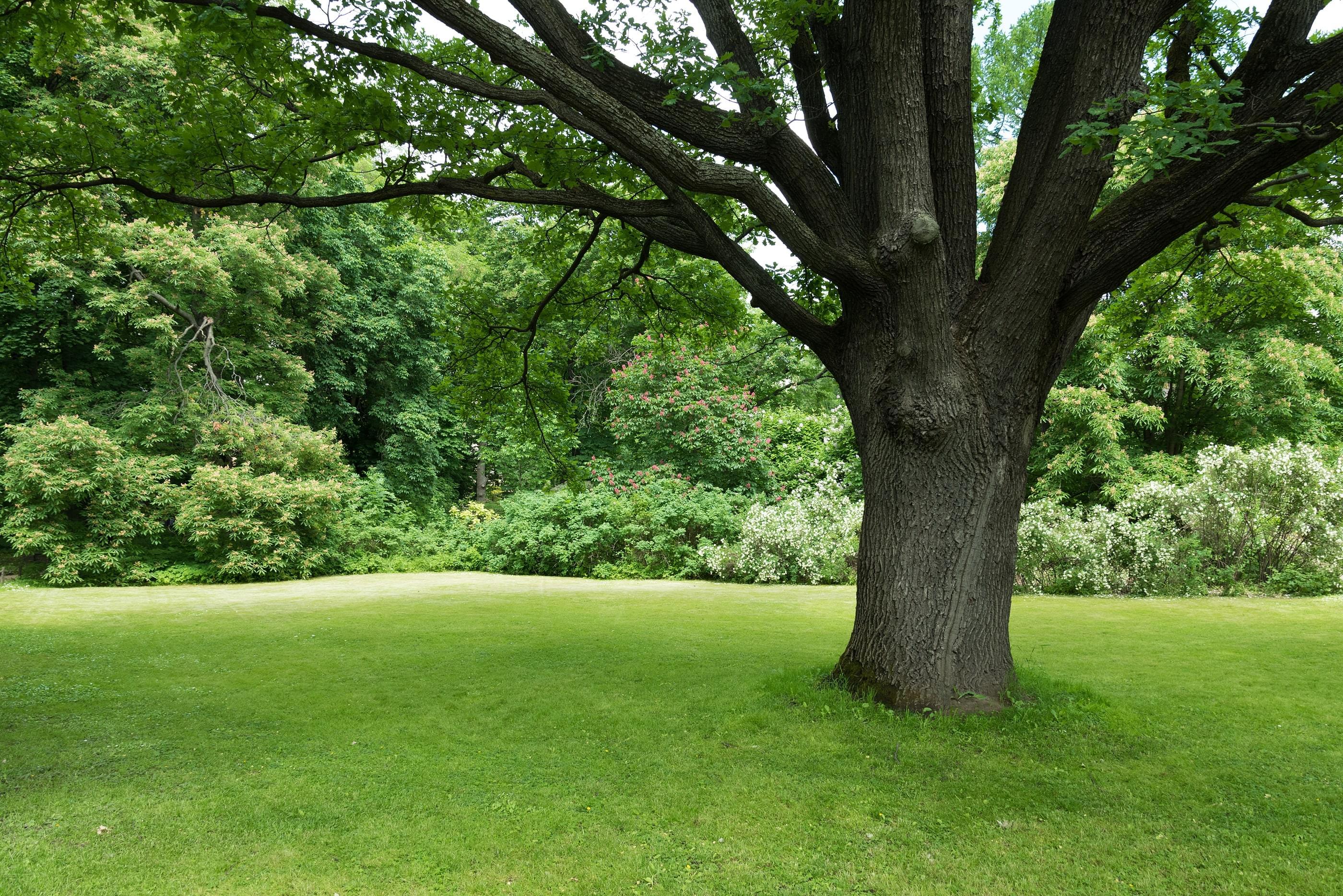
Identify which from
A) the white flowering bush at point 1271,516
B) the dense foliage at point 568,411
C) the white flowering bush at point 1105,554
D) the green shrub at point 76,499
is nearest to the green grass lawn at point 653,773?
the dense foliage at point 568,411

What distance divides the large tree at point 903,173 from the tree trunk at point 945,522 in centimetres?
1

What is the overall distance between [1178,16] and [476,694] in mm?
7920

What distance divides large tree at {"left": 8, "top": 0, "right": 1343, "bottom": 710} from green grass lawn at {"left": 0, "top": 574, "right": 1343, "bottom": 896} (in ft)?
2.96

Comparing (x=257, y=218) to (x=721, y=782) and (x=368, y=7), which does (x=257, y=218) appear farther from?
(x=721, y=782)

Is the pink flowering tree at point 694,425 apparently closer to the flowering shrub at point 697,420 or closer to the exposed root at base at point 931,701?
the flowering shrub at point 697,420

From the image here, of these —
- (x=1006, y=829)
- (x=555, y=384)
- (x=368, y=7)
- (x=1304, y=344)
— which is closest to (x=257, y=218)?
(x=555, y=384)

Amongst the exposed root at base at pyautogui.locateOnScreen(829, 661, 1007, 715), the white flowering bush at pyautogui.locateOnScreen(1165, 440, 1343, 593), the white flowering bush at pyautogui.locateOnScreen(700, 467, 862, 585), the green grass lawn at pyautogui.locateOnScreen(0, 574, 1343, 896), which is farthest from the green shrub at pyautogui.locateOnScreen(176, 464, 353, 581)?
the white flowering bush at pyautogui.locateOnScreen(1165, 440, 1343, 593)

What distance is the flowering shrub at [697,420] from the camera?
56.6 ft

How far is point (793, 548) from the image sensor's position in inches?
523

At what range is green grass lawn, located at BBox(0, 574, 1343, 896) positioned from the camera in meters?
2.85

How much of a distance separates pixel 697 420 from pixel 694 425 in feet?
0.44

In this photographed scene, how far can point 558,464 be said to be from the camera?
8.39 m

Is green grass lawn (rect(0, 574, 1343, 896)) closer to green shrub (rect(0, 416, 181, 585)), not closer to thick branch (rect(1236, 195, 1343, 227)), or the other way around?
thick branch (rect(1236, 195, 1343, 227))

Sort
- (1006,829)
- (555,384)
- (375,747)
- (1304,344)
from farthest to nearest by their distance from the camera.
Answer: (1304,344)
(555,384)
(375,747)
(1006,829)
